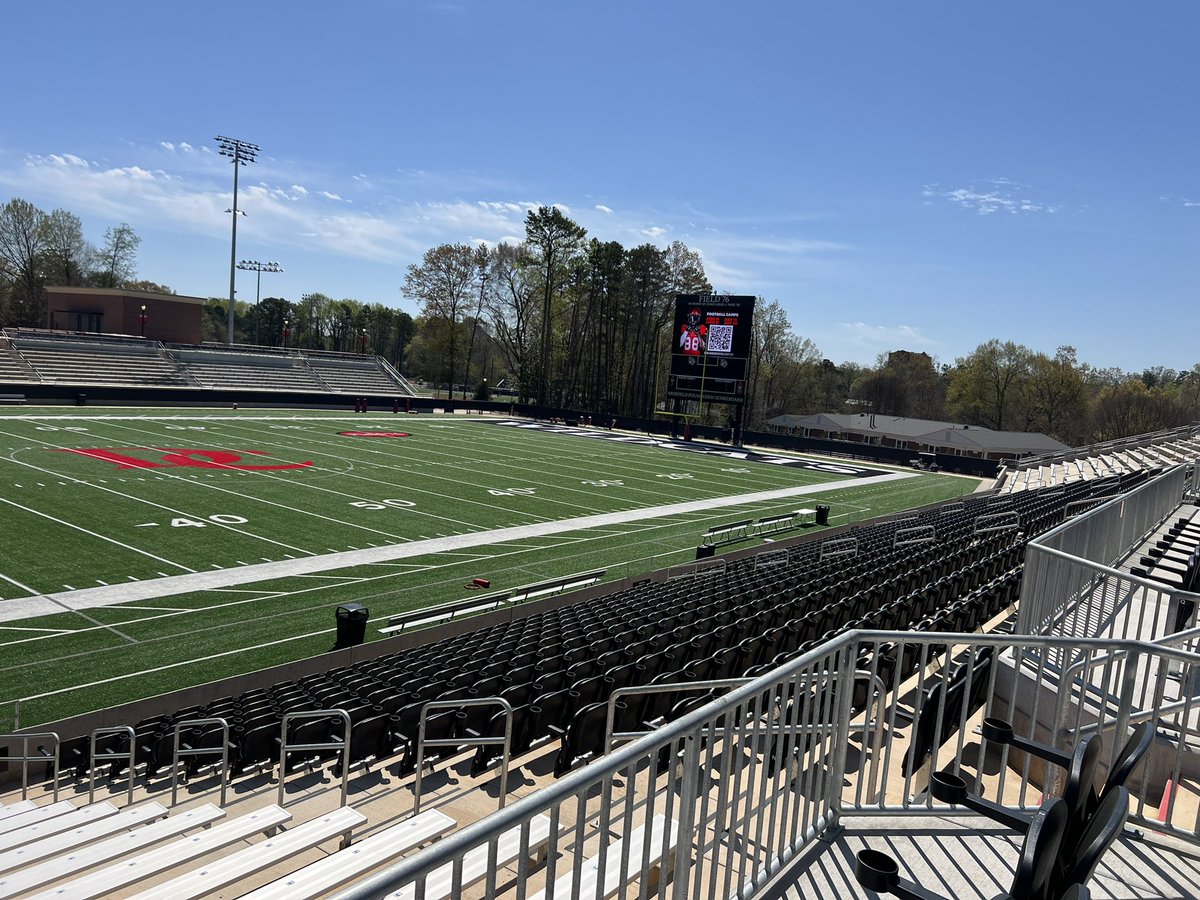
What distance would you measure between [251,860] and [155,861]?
2.60ft

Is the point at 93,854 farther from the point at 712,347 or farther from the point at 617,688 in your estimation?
the point at 712,347

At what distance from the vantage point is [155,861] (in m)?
5.51

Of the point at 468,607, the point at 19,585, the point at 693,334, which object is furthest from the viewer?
the point at 693,334

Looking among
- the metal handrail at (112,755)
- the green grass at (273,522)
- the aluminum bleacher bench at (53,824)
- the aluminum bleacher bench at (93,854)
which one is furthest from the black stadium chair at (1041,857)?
the green grass at (273,522)

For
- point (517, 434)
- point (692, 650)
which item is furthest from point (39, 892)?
point (517, 434)

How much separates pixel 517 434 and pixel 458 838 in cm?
5148

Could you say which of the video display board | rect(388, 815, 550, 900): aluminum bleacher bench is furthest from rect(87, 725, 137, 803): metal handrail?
the video display board

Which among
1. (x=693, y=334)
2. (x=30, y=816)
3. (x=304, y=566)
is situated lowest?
(x=304, y=566)

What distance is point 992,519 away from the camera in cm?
2006

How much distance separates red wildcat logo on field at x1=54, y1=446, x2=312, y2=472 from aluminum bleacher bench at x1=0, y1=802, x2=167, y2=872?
26.9 m

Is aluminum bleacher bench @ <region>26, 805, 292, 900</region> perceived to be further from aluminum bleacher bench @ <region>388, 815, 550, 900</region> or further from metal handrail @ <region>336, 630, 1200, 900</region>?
metal handrail @ <region>336, 630, 1200, 900</region>

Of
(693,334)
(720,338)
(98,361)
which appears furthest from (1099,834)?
(98,361)

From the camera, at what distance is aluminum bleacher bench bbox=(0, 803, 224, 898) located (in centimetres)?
548

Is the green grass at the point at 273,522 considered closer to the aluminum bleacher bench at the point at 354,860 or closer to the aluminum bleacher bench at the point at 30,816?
the aluminum bleacher bench at the point at 30,816
